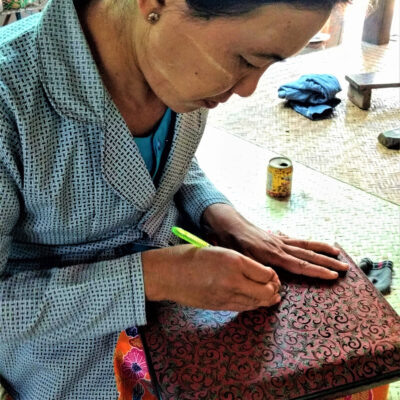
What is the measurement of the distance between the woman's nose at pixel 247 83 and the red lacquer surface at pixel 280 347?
1.22ft

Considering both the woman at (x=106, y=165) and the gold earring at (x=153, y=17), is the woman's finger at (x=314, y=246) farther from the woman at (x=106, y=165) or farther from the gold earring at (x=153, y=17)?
the gold earring at (x=153, y=17)

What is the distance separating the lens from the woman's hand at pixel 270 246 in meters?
0.96

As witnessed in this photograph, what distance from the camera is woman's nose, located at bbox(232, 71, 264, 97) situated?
30.1 inches

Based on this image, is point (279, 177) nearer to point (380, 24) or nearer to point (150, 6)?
point (150, 6)

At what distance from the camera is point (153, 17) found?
71 centimetres

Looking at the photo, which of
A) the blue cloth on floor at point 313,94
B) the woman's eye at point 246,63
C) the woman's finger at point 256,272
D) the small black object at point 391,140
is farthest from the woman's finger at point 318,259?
the blue cloth on floor at point 313,94

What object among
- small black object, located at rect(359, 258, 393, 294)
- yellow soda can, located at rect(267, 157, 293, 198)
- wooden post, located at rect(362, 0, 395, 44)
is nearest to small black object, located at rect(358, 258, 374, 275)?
small black object, located at rect(359, 258, 393, 294)

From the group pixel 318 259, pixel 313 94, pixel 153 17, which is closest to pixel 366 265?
pixel 318 259

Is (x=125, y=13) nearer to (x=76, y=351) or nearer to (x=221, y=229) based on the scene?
(x=221, y=229)

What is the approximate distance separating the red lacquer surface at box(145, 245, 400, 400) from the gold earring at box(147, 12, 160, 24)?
1.55 ft

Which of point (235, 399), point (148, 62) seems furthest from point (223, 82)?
point (235, 399)

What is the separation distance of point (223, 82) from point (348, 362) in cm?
47

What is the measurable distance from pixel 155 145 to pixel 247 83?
0.25 meters

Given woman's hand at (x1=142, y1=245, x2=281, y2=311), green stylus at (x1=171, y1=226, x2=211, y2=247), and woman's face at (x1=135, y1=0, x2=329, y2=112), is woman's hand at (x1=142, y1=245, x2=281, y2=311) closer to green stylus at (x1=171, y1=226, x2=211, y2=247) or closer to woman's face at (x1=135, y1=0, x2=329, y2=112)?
green stylus at (x1=171, y1=226, x2=211, y2=247)
